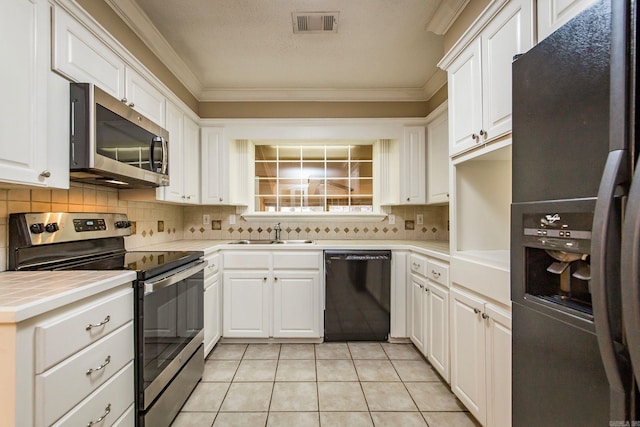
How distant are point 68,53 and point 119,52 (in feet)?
1.32

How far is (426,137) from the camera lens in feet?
10.2

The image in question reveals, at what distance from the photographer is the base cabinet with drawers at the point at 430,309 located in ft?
6.70

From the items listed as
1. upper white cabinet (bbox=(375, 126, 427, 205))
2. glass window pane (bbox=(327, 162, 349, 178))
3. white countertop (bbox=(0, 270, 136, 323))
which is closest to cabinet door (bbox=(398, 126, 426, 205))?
upper white cabinet (bbox=(375, 126, 427, 205))

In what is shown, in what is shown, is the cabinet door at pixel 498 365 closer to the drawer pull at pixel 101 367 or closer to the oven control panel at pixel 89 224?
the drawer pull at pixel 101 367

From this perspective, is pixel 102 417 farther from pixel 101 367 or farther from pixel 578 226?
pixel 578 226

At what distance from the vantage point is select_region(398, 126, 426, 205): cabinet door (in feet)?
10.2

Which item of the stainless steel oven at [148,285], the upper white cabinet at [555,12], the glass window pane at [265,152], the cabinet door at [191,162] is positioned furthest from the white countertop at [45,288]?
the glass window pane at [265,152]

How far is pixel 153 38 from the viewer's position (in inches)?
85.4

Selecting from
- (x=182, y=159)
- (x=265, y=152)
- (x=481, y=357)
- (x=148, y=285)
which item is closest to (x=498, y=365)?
(x=481, y=357)

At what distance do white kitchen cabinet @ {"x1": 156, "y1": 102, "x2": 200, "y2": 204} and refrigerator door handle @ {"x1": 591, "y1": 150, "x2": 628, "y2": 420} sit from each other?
7.81ft

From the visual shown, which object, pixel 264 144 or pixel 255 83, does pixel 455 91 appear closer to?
pixel 255 83

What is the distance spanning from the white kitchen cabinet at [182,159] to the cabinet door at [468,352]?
214 centimetres

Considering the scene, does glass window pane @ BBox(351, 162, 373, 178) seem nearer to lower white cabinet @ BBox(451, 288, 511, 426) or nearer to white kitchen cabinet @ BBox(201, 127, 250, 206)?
white kitchen cabinet @ BBox(201, 127, 250, 206)

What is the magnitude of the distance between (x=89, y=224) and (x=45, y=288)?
0.89 meters
